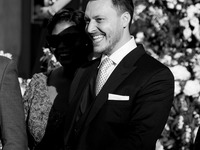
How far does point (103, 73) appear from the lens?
286cm

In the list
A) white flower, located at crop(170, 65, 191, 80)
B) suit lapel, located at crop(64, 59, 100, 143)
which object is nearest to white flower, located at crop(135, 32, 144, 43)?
white flower, located at crop(170, 65, 191, 80)

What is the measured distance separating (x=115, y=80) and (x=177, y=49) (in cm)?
198

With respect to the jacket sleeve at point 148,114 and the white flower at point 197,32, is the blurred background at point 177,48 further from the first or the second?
the jacket sleeve at point 148,114

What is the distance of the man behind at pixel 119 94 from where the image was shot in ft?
8.64

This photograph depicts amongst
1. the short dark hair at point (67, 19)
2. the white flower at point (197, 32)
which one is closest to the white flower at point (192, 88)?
the white flower at point (197, 32)

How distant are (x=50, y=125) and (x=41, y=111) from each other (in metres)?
0.10

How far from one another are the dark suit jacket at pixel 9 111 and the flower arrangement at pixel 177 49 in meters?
1.59

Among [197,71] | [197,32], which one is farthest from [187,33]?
[197,71]

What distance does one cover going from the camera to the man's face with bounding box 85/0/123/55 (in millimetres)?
2783

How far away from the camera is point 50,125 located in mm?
3332

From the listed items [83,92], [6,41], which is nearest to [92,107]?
[83,92]

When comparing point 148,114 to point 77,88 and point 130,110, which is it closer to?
point 130,110

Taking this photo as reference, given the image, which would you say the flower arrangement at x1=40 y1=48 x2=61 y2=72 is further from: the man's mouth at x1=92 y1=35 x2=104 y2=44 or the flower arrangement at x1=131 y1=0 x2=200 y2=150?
the man's mouth at x1=92 y1=35 x2=104 y2=44

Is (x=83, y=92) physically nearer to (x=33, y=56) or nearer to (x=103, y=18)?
(x=103, y=18)
